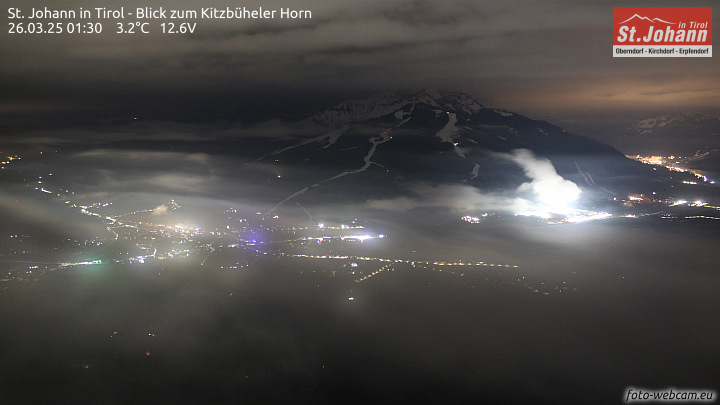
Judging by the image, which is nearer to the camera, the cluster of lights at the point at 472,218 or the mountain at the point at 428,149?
the cluster of lights at the point at 472,218

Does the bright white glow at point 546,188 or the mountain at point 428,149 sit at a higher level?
the mountain at point 428,149

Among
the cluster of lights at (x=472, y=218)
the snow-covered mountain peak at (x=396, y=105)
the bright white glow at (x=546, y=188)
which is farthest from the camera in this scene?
the snow-covered mountain peak at (x=396, y=105)

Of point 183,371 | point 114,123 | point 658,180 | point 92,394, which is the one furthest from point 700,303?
point 114,123

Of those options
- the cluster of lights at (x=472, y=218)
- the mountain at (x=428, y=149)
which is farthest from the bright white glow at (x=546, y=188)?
the cluster of lights at (x=472, y=218)

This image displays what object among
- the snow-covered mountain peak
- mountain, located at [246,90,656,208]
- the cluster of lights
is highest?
the snow-covered mountain peak

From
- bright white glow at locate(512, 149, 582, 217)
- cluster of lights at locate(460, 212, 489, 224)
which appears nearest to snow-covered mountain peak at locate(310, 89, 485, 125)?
bright white glow at locate(512, 149, 582, 217)

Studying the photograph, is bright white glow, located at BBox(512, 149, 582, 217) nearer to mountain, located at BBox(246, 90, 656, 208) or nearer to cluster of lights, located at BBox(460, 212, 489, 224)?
mountain, located at BBox(246, 90, 656, 208)

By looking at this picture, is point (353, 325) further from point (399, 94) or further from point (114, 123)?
point (114, 123)

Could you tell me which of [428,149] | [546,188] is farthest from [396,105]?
[546,188]

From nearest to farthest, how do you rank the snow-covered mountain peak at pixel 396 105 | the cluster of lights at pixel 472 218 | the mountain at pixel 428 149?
the cluster of lights at pixel 472 218
the mountain at pixel 428 149
the snow-covered mountain peak at pixel 396 105

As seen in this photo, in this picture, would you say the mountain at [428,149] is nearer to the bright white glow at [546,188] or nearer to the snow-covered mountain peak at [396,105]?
the snow-covered mountain peak at [396,105]

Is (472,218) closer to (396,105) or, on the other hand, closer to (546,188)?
(546,188)

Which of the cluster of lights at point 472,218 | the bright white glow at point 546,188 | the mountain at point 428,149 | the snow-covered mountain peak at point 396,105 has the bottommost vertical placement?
the cluster of lights at point 472,218
